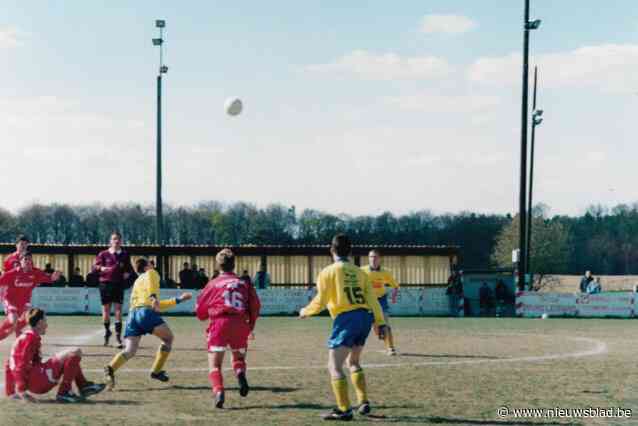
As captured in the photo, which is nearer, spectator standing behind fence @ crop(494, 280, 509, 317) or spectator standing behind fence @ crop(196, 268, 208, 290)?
spectator standing behind fence @ crop(196, 268, 208, 290)

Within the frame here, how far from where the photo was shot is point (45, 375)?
10.2m

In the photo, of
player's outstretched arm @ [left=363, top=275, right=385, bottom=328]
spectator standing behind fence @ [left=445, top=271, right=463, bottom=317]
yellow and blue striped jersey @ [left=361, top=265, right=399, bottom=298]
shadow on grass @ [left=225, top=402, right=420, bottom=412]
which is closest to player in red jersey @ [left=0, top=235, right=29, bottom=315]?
yellow and blue striped jersey @ [left=361, top=265, right=399, bottom=298]

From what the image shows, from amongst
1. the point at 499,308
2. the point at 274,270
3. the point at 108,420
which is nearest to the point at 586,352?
the point at 108,420

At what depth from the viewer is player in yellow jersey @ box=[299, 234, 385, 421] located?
9.27 metres

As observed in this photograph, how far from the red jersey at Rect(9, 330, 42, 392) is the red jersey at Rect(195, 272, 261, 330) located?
201 centimetres

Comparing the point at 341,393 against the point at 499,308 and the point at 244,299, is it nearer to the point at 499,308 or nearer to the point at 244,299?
the point at 244,299

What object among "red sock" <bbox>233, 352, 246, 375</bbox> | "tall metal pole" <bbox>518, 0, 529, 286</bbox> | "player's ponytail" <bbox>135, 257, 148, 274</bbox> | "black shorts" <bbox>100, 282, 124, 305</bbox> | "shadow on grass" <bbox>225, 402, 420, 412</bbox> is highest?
"tall metal pole" <bbox>518, 0, 529, 286</bbox>

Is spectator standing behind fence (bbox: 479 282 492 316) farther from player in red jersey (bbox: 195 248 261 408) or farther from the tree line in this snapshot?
the tree line

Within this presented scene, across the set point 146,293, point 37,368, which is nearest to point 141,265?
point 146,293

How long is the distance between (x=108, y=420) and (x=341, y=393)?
2508 millimetres

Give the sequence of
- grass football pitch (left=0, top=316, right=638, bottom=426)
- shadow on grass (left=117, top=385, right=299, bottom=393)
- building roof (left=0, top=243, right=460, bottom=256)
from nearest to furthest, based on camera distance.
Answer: grass football pitch (left=0, top=316, right=638, bottom=426)
shadow on grass (left=117, top=385, right=299, bottom=393)
building roof (left=0, top=243, right=460, bottom=256)

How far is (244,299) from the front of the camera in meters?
10.4

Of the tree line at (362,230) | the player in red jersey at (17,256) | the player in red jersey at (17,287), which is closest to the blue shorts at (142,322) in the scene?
the player in red jersey at (17,287)

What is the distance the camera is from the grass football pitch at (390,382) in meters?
9.39
